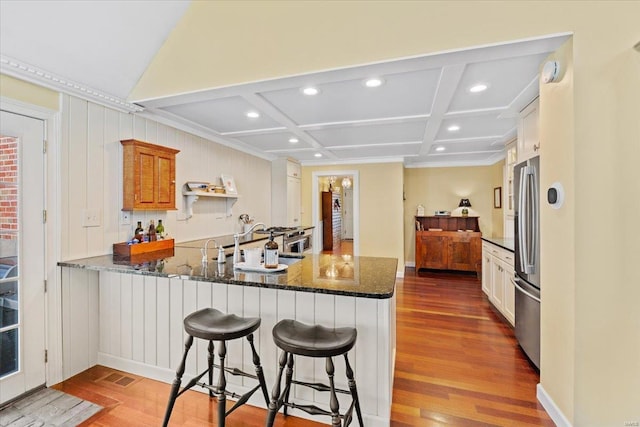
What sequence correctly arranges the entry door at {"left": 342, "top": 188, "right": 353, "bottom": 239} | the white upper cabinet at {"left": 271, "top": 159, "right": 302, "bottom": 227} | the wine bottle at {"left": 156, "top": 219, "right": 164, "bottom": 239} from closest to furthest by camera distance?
1. the wine bottle at {"left": 156, "top": 219, "right": 164, "bottom": 239}
2. the white upper cabinet at {"left": 271, "top": 159, "right": 302, "bottom": 227}
3. the entry door at {"left": 342, "top": 188, "right": 353, "bottom": 239}

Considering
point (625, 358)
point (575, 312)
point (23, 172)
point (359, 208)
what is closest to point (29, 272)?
point (23, 172)

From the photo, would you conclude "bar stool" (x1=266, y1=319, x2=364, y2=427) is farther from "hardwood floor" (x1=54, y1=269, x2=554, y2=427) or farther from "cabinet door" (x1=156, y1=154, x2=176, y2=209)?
"cabinet door" (x1=156, y1=154, x2=176, y2=209)

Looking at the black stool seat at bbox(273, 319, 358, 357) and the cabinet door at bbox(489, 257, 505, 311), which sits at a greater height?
the black stool seat at bbox(273, 319, 358, 357)

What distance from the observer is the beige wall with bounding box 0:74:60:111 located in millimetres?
1990

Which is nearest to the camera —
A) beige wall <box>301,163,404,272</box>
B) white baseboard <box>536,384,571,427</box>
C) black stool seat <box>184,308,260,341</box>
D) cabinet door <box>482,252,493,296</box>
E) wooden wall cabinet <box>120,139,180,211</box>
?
black stool seat <box>184,308,260,341</box>

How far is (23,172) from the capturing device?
2.08 meters

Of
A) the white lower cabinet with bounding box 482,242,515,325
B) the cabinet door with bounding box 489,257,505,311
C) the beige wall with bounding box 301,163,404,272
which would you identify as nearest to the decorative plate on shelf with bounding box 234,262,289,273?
the white lower cabinet with bounding box 482,242,515,325

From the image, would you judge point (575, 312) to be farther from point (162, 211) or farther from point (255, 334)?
point (162, 211)

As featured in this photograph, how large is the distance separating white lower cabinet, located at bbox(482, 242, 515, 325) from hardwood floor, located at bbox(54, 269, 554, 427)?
250 mm

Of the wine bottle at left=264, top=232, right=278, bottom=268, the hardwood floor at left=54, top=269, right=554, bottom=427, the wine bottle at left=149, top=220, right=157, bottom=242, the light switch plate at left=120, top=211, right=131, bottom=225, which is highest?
the light switch plate at left=120, top=211, right=131, bottom=225

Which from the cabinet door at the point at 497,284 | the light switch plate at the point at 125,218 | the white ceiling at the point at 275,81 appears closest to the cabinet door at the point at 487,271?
the cabinet door at the point at 497,284

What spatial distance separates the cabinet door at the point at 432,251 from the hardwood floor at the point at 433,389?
2.52 m

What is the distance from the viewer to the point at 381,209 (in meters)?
5.93

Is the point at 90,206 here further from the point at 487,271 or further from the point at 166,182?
the point at 487,271
